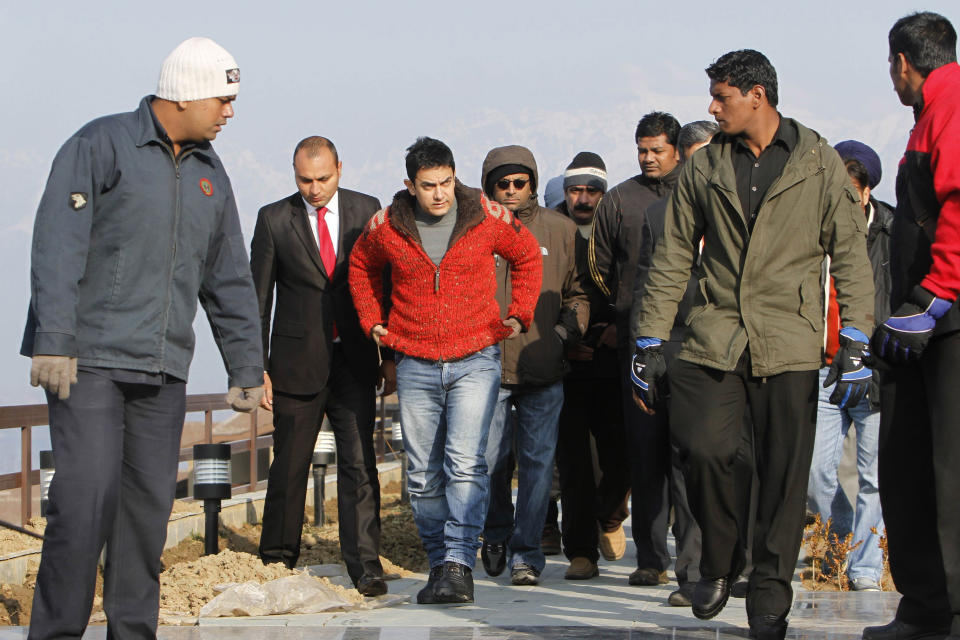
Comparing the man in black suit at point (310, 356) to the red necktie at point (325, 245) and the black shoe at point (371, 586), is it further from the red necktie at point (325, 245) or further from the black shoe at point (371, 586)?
the black shoe at point (371, 586)

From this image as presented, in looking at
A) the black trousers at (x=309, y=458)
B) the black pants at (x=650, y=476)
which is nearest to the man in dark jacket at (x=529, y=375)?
the black pants at (x=650, y=476)

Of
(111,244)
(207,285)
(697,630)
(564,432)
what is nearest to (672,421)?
(697,630)

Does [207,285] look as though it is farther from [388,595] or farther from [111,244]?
[388,595]

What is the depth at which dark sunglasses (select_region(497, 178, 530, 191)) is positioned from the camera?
8.25m

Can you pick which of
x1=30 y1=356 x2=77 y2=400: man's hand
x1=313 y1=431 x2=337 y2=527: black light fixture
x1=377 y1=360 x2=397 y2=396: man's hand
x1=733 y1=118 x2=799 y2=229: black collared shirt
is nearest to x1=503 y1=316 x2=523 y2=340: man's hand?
x1=377 y1=360 x2=397 y2=396: man's hand

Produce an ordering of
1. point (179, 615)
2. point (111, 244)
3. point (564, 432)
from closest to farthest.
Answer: point (111, 244), point (179, 615), point (564, 432)

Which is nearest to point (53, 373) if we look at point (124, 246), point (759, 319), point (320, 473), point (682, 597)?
point (124, 246)

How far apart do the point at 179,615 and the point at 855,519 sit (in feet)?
11.7

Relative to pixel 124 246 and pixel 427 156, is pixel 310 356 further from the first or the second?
pixel 124 246

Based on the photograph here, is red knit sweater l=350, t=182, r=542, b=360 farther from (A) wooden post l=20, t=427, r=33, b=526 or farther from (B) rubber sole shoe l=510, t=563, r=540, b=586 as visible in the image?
(A) wooden post l=20, t=427, r=33, b=526

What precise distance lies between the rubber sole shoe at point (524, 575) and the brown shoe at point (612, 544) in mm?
1299

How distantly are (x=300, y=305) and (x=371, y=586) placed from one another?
1498mm

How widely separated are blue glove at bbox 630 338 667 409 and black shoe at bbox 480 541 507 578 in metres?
2.64

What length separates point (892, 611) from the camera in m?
6.00
